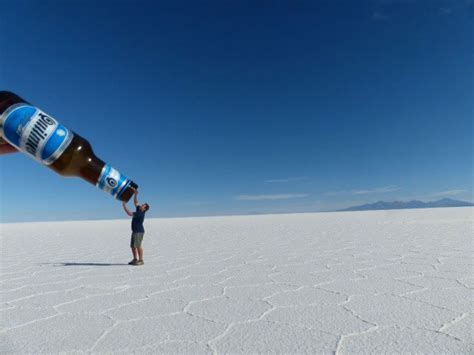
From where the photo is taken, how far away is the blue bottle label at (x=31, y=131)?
5.24ft

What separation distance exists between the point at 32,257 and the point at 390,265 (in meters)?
4.71

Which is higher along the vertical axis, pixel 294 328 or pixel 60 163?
pixel 60 163

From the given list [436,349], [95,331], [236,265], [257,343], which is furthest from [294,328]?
[236,265]

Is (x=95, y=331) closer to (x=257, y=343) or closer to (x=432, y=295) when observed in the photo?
(x=257, y=343)

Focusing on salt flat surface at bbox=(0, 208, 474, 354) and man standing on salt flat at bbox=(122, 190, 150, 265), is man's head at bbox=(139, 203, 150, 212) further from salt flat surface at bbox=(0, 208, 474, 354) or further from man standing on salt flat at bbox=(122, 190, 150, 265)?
salt flat surface at bbox=(0, 208, 474, 354)

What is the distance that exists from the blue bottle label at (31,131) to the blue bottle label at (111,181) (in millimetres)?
358

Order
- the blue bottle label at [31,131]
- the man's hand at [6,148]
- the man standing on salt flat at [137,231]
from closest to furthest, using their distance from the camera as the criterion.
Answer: the blue bottle label at [31,131] < the man's hand at [6,148] < the man standing on salt flat at [137,231]

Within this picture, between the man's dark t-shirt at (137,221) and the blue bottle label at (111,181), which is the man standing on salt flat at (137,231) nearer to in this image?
the man's dark t-shirt at (137,221)

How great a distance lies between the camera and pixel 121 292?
8.88 feet

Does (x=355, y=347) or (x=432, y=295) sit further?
(x=432, y=295)

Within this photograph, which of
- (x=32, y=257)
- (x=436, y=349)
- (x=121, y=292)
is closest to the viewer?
(x=436, y=349)

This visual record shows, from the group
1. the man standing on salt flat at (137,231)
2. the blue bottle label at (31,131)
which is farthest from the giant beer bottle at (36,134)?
the man standing on salt flat at (137,231)

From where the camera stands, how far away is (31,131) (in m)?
1.60

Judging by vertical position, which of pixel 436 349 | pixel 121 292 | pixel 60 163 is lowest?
pixel 436 349
